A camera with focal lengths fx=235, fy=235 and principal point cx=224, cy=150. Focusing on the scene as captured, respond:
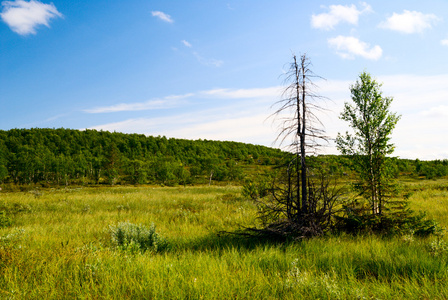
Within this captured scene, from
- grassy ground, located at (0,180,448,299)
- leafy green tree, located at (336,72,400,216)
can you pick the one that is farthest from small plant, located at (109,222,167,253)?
leafy green tree, located at (336,72,400,216)

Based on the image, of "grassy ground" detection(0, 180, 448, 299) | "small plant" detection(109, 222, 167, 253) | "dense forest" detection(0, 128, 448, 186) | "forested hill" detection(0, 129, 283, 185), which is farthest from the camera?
"forested hill" detection(0, 129, 283, 185)

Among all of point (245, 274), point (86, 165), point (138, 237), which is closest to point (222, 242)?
point (138, 237)

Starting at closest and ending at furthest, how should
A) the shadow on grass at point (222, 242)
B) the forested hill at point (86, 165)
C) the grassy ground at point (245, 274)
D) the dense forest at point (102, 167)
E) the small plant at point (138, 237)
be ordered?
the grassy ground at point (245, 274), the shadow on grass at point (222, 242), the small plant at point (138, 237), the dense forest at point (102, 167), the forested hill at point (86, 165)

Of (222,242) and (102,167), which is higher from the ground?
(102,167)

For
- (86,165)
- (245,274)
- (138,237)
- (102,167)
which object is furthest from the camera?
(102,167)

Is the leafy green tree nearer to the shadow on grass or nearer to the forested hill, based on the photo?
the shadow on grass

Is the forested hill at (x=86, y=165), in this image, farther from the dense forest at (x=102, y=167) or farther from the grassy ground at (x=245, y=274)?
the grassy ground at (x=245, y=274)

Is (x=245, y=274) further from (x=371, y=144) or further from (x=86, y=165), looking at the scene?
(x=86, y=165)

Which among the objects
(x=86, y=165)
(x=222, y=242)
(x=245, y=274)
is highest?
(x=86, y=165)

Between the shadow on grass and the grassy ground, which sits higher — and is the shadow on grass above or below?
below

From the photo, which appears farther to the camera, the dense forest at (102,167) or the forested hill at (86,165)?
the forested hill at (86,165)

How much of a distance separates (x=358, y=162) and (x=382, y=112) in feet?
5.58

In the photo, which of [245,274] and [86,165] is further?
[86,165]

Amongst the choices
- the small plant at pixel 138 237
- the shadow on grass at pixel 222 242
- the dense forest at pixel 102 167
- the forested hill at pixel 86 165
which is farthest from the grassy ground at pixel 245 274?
the forested hill at pixel 86 165
